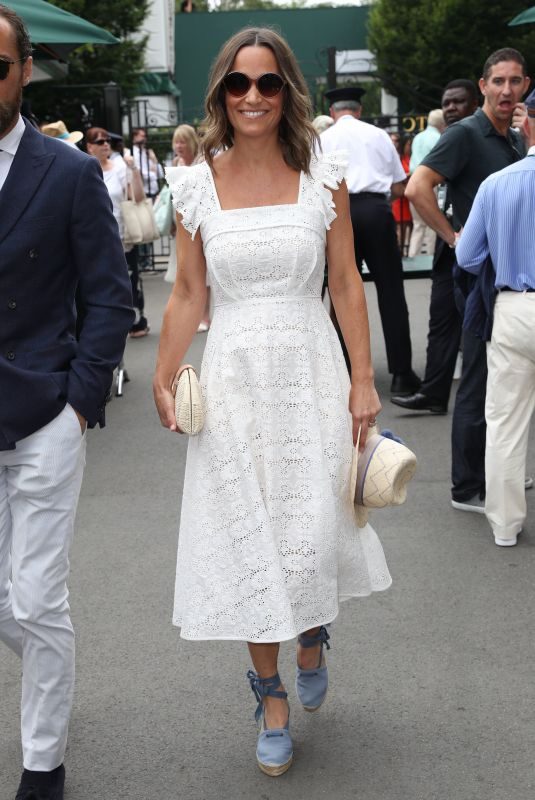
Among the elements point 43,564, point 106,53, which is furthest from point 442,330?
point 106,53

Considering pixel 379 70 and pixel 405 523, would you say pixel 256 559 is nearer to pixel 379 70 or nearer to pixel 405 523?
pixel 405 523

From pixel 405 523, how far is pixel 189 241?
9.87ft

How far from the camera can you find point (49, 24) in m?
8.37

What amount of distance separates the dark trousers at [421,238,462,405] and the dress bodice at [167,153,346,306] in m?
4.39

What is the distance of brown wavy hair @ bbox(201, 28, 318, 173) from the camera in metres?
3.62

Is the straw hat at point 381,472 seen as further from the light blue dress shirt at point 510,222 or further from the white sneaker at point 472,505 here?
the white sneaker at point 472,505

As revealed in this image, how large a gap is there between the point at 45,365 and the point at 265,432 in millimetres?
673

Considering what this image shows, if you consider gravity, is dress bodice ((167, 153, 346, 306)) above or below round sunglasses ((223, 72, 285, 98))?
below

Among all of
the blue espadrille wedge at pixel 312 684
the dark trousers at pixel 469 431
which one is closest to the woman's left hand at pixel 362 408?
the blue espadrille wedge at pixel 312 684

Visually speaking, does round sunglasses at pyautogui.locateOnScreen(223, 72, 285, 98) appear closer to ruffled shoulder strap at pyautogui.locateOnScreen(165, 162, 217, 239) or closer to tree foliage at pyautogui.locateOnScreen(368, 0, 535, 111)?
ruffled shoulder strap at pyautogui.locateOnScreen(165, 162, 217, 239)

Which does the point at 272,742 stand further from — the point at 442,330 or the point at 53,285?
the point at 442,330

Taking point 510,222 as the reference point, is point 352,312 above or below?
above

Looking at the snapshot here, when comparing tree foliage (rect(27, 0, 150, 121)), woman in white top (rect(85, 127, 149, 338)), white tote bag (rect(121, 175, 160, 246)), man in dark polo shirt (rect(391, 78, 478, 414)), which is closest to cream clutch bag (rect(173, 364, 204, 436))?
man in dark polo shirt (rect(391, 78, 478, 414))

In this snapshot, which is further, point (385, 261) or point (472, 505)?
point (385, 261)
